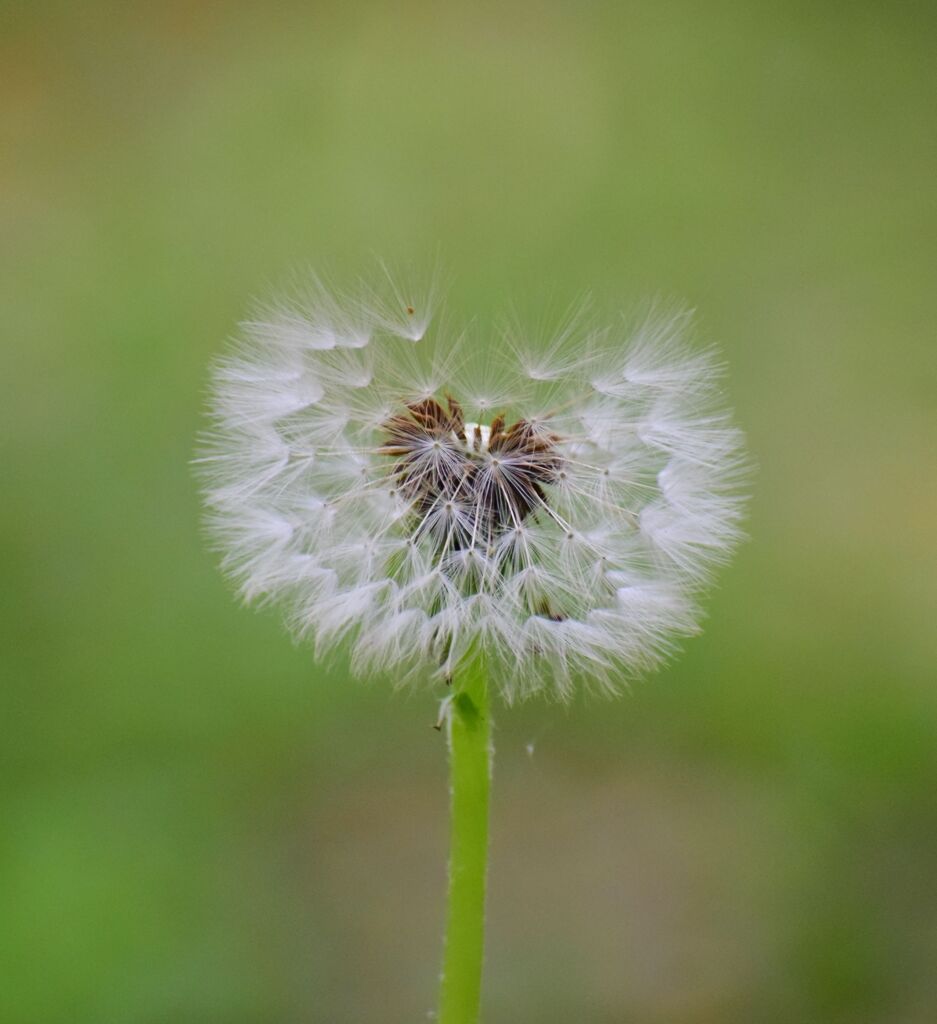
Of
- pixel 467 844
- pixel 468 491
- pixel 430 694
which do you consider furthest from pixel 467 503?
pixel 430 694

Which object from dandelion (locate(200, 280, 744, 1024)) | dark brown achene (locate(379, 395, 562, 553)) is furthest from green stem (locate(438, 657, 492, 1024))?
dark brown achene (locate(379, 395, 562, 553))

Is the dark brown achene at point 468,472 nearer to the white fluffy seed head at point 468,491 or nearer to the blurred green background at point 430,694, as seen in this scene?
the white fluffy seed head at point 468,491

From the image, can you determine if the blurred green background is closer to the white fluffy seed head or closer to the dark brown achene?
the white fluffy seed head

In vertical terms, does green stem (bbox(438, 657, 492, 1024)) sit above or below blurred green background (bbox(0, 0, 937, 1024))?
below

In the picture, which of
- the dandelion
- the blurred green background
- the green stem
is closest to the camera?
the green stem

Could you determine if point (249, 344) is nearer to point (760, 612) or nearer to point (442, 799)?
point (442, 799)

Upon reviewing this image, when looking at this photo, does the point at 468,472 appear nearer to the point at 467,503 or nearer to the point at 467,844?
the point at 467,503

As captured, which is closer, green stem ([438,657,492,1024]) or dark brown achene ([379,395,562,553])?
green stem ([438,657,492,1024])
